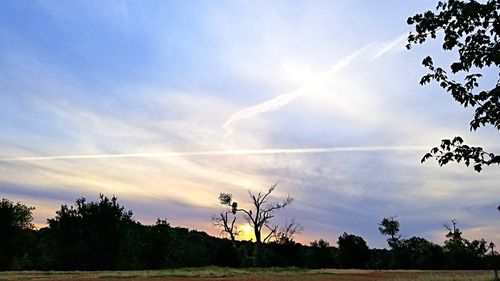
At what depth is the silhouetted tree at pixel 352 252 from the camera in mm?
99312

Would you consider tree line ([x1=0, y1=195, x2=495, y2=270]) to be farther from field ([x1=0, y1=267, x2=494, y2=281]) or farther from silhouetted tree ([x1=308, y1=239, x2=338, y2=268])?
field ([x1=0, y1=267, x2=494, y2=281])

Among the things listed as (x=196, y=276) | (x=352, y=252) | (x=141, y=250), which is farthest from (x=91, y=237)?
(x=352, y=252)

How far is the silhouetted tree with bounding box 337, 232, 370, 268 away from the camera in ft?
326

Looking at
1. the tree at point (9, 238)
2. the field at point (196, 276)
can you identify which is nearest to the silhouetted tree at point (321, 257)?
the field at point (196, 276)

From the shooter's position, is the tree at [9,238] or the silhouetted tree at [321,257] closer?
the tree at [9,238]

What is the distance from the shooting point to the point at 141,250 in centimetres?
8475

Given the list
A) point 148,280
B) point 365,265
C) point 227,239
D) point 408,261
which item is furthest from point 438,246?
point 148,280

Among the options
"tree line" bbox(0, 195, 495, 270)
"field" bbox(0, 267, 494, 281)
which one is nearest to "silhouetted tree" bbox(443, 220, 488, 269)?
"tree line" bbox(0, 195, 495, 270)

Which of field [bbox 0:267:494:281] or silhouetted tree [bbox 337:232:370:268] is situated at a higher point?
silhouetted tree [bbox 337:232:370:268]

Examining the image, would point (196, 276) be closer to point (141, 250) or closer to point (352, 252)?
point (141, 250)

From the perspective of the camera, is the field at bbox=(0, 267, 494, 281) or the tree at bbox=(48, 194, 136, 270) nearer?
the field at bbox=(0, 267, 494, 281)

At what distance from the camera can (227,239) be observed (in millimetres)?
80562

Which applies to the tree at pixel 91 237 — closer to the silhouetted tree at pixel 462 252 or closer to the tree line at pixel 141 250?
the tree line at pixel 141 250

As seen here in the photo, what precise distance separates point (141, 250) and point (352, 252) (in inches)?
1678
